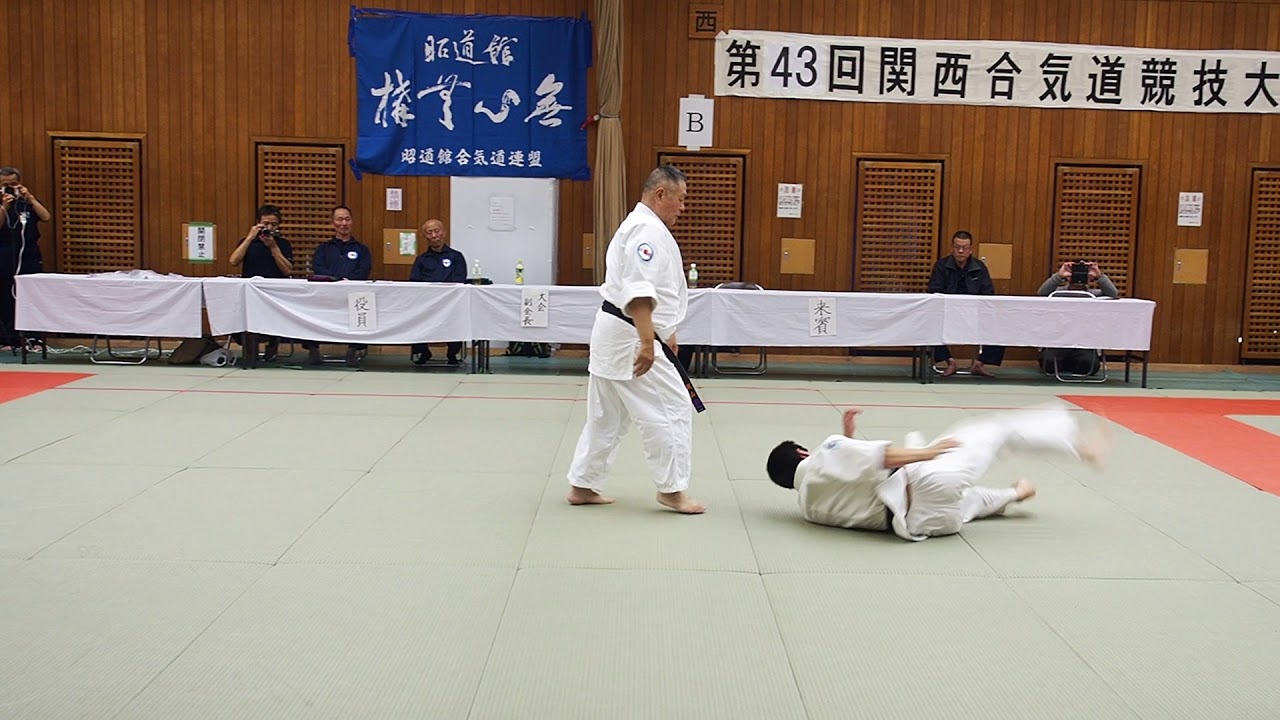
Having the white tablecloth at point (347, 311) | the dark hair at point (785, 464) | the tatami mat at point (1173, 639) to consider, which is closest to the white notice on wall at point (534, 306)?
the white tablecloth at point (347, 311)

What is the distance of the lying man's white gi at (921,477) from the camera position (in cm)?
460

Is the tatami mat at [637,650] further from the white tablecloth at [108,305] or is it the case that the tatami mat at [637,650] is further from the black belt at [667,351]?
the white tablecloth at [108,305]

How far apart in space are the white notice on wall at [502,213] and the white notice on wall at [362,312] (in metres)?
2.21

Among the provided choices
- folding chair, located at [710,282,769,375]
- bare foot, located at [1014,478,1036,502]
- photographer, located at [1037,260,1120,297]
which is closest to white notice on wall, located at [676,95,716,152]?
folding chair, located at [710,282,769,375]

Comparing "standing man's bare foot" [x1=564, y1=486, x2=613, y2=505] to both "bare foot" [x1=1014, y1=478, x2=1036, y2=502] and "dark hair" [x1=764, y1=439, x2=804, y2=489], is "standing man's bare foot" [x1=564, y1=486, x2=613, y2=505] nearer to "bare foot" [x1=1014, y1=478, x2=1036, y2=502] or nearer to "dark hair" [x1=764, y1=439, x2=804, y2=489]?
"dark hair" [x1=764, y1=439, x2=804, y2=489]

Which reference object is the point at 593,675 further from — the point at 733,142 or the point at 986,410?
the point at 733,142

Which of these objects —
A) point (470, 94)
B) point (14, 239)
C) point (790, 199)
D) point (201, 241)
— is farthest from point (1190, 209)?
point (14, 239)

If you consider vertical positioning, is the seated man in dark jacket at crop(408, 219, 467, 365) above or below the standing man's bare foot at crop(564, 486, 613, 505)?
above

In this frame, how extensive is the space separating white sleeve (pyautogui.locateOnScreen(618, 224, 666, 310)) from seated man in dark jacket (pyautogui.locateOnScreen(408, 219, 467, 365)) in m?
5.88

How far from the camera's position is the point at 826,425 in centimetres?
767

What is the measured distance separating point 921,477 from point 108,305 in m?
8.01

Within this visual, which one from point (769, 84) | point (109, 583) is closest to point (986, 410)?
point (769, 84)

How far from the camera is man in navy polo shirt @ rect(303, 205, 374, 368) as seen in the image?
10.6 m

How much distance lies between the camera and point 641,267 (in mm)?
4809
